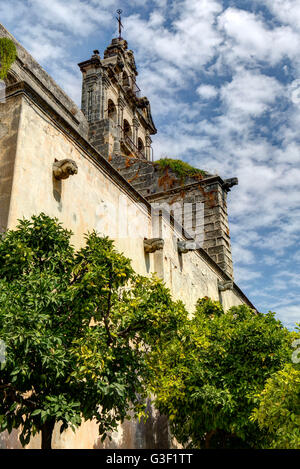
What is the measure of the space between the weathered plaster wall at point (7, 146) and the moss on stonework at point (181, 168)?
13157mm

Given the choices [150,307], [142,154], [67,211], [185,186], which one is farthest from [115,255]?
[142,154]

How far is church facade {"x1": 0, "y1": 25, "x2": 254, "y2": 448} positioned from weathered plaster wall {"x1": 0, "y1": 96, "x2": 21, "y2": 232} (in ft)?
0.06

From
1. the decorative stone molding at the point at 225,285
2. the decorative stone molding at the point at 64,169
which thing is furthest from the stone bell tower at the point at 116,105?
the decorative stone molding at the point at 64,169

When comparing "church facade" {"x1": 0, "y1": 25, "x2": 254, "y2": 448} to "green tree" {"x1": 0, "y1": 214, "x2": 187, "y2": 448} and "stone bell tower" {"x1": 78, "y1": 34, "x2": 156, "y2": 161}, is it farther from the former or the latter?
"green tree" {"x1": 0, "y1": 214, "x2": 187, "y2": 448}

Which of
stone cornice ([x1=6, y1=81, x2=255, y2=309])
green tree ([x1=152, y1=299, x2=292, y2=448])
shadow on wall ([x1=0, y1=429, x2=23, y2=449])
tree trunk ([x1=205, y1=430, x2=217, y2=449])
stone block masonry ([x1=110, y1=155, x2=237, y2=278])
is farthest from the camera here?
stone block masonry ([x1=110, y1=155, x2=237, y2=278])

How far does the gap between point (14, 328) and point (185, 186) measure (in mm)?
16858

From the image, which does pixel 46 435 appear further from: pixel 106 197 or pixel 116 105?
pixel 116 105

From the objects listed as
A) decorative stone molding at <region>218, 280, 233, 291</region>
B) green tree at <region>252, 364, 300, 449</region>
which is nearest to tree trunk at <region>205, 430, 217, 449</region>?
green tree at <region>252, 364, 300, 449</region>

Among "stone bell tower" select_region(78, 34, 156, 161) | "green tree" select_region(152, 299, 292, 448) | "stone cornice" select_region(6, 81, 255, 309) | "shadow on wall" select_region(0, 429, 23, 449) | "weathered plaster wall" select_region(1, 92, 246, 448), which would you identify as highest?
"stone bell tower" select_region(78, 34, 156, 161)

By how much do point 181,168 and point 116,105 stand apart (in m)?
10.6

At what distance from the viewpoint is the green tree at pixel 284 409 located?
5172mm

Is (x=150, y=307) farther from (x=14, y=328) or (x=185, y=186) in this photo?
(x=185, y=186)

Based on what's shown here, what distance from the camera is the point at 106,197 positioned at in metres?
10.8

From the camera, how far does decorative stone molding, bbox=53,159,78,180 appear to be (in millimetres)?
8914
